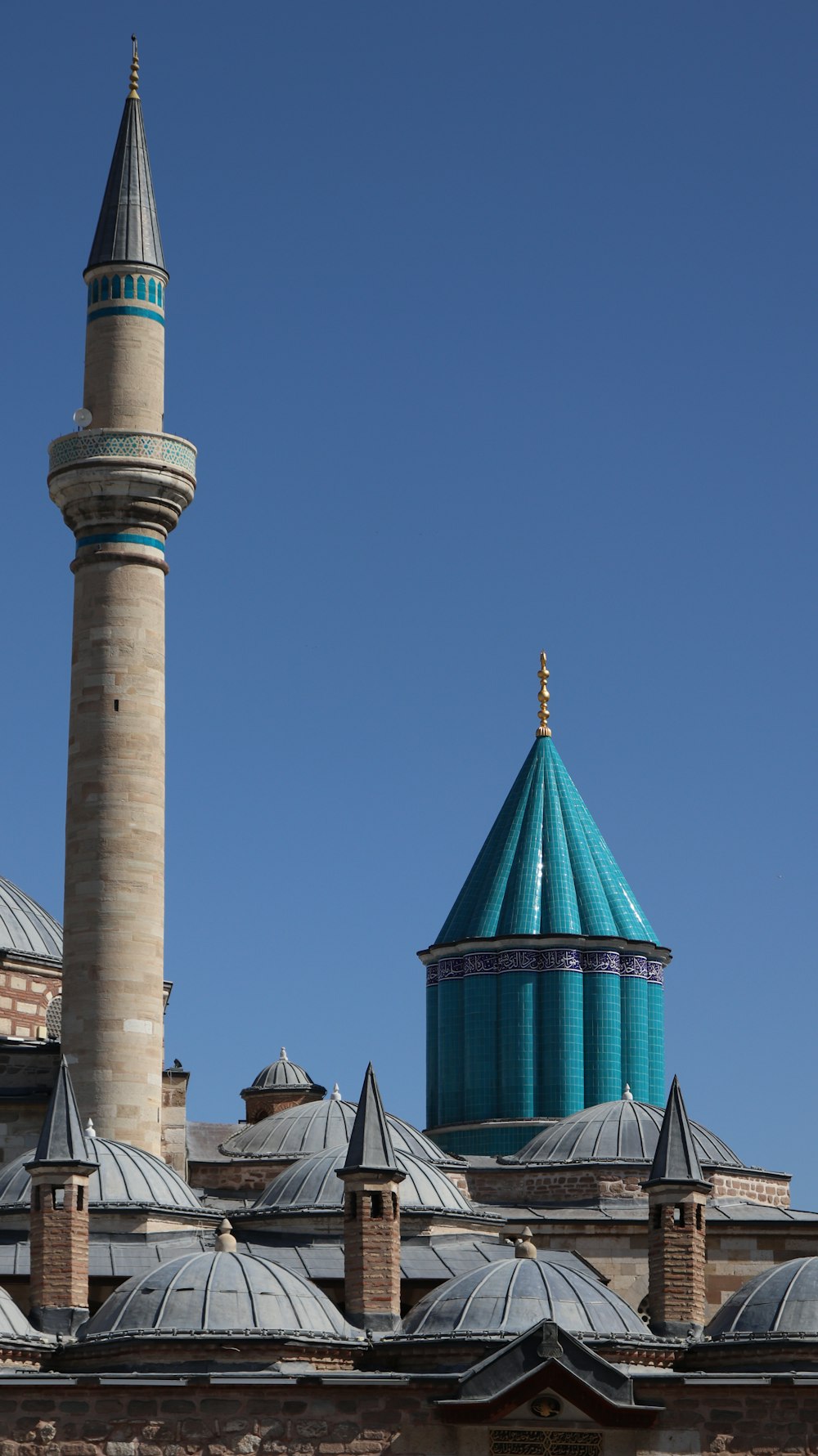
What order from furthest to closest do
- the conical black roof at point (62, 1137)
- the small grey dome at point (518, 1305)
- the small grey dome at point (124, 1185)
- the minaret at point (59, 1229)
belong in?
the small grey dome at point (124, 1185) → the conical black roof at point (62, 1137) → the minaret at point (59, 1229) → the small grey dome at point (518, 1305)

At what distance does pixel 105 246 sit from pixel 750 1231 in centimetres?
1462

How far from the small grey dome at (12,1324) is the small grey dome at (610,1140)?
11.6 m

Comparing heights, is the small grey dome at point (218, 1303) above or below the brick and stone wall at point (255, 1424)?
above

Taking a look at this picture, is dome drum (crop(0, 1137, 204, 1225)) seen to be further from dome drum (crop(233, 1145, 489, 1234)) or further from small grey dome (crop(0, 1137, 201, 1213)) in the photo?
dome drum (crop(233, 1145, 489, 1234))

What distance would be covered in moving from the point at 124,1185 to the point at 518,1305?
6139mm

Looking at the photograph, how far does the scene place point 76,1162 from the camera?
25.8 m

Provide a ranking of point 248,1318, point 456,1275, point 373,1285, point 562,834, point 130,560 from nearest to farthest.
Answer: point 248,1318 → point 373,1285 → point 456,1275 → point 130,560 → point 562,834

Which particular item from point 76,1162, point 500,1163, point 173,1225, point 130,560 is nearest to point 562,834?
point 500,1163

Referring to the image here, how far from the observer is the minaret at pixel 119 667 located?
32.3m

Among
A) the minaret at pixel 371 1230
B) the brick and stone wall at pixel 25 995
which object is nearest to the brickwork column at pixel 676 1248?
the minaret at pixel 371 1230

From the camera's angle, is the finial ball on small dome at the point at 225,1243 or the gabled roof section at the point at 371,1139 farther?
the gabled roof section at the point at 371,1139

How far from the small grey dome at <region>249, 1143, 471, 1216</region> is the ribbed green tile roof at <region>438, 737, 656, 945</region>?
11.4m

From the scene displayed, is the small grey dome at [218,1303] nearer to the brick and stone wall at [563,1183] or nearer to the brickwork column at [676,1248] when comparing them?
the brickwork column at [676,1248]

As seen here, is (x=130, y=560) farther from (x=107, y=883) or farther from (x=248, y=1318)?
(x=248, y=1318)
